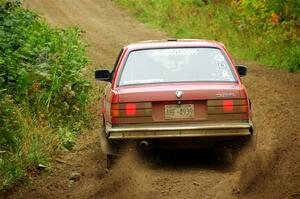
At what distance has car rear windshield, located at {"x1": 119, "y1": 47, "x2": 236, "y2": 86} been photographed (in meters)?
8.52

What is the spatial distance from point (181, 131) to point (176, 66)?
45.1 inches

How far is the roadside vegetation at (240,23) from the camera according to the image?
71.4 feet

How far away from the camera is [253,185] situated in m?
7.26

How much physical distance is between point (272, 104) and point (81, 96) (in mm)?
3796

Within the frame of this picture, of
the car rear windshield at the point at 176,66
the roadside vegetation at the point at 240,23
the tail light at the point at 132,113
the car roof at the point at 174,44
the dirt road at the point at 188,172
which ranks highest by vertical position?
the car roof at the point at 174,44

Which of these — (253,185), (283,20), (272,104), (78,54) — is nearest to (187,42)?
(253,185)

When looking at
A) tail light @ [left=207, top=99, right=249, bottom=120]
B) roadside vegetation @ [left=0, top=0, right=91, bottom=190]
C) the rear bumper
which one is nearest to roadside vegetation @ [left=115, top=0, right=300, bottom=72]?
roadside vegetation @ [left=0, top=0, right=91, bottom=190]

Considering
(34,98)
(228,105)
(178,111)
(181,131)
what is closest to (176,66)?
(178,111)

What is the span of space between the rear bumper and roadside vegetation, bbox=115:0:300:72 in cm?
1131

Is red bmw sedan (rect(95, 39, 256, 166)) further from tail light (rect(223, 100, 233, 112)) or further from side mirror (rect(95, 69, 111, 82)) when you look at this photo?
side mirror (rect(95, 69, 111, 82))

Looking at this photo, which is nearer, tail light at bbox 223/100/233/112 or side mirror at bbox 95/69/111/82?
tail light at bbox 223/100/233/112

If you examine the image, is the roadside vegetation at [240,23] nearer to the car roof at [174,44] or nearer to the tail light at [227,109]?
the car roof at [174,44]

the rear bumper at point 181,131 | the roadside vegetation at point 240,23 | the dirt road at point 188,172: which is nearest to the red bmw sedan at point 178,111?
the rear bumper at point 181,131

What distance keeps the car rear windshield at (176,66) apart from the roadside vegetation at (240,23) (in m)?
10.5
